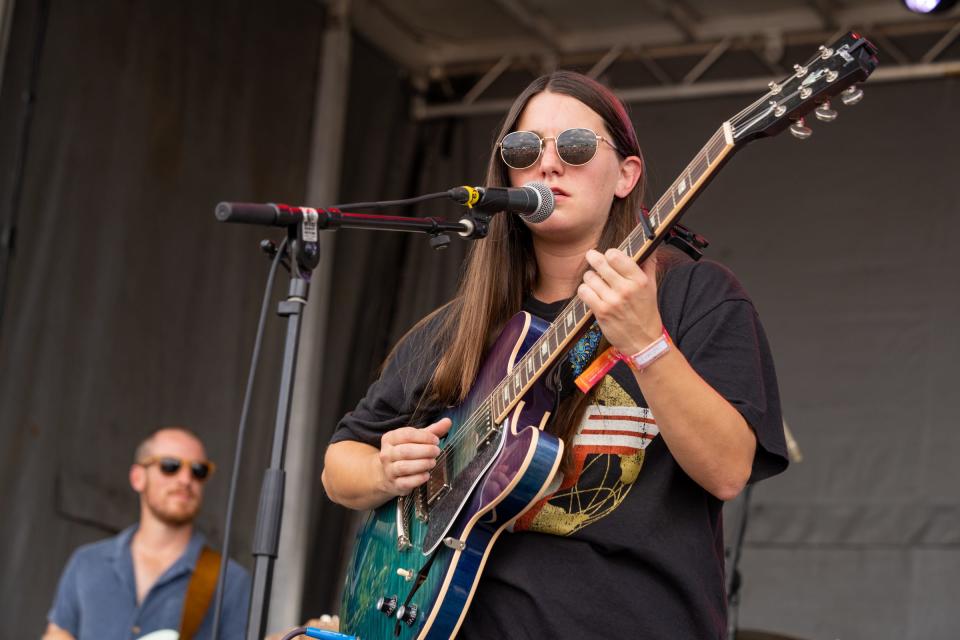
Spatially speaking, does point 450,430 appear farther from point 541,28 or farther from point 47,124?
point 541,28

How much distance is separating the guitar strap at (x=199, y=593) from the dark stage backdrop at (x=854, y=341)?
4.70 ft

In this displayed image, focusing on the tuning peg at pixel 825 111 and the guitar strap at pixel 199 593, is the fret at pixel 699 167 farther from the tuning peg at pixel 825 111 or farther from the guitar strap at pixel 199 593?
the guitar strap at pixel 199 593

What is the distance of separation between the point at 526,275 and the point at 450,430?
1.36 ft

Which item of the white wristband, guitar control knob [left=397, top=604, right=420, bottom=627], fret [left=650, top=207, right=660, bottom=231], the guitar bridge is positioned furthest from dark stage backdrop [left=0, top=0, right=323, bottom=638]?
the white wristband

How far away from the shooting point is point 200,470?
612 centimetres

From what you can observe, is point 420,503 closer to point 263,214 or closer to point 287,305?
point 287,305

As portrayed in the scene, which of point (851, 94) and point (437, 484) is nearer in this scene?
point (851, 94)

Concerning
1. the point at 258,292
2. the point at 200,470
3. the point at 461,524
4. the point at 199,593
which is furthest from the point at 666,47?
the point at 461,524

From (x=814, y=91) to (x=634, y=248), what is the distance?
43cm

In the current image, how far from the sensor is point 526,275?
9.15ft

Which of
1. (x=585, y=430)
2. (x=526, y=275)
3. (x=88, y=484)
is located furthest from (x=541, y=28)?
(x=585, y=430)

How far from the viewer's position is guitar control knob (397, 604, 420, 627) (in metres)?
2.38

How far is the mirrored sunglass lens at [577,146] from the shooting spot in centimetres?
255

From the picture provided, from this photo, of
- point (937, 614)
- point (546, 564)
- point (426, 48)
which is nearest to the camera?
point (546, 564)
